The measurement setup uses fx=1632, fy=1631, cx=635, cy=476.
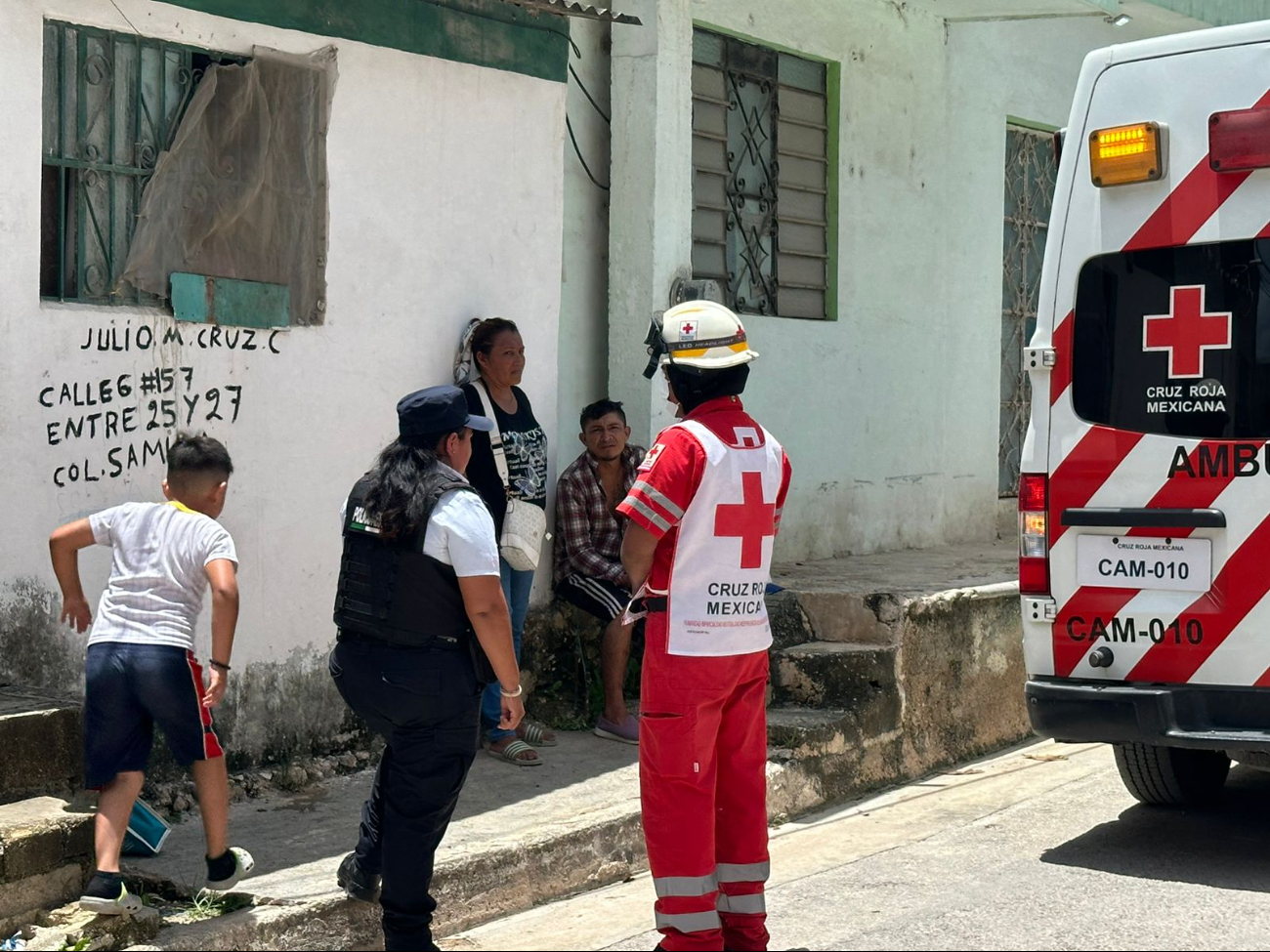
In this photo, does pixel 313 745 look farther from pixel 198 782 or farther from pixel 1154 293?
pixel 1154 293

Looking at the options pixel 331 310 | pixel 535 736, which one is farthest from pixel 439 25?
pixel 535 736

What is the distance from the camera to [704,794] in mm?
4441

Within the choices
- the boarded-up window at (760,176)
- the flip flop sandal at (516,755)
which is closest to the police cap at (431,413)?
the flip flop sandal at (516,755)

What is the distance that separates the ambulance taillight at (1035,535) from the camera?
5.51 meters

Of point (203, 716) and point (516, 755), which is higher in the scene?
point (203, 716)

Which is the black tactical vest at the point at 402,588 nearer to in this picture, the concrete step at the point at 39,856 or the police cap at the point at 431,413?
the police cap at the point at 431,413

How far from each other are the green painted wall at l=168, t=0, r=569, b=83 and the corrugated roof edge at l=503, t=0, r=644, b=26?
0.11 m

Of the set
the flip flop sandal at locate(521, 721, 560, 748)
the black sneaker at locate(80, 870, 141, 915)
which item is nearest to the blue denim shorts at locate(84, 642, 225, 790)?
the black sneaker at locate(80, 870, 141, 915)

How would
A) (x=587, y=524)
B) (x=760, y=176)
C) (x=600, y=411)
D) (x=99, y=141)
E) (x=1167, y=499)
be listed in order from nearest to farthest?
1. (x=1167, y=499)
2. (x=99, y=141)
3. (x=600, y=411)
4. (x=587, y=524)
5. (x=760, y=176)

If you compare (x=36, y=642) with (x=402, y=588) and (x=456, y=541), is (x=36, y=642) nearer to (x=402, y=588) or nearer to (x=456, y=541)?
(x=402, y=588)

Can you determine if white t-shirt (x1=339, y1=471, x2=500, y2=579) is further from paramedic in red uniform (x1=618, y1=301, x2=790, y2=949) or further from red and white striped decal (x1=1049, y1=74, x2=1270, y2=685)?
red and white striped decal (x1=1049, y1=74, x2=1270, y2=685)

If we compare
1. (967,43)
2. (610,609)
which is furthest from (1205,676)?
(967,43)

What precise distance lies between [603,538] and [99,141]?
2635 mm

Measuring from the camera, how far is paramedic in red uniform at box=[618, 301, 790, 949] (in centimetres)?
444
